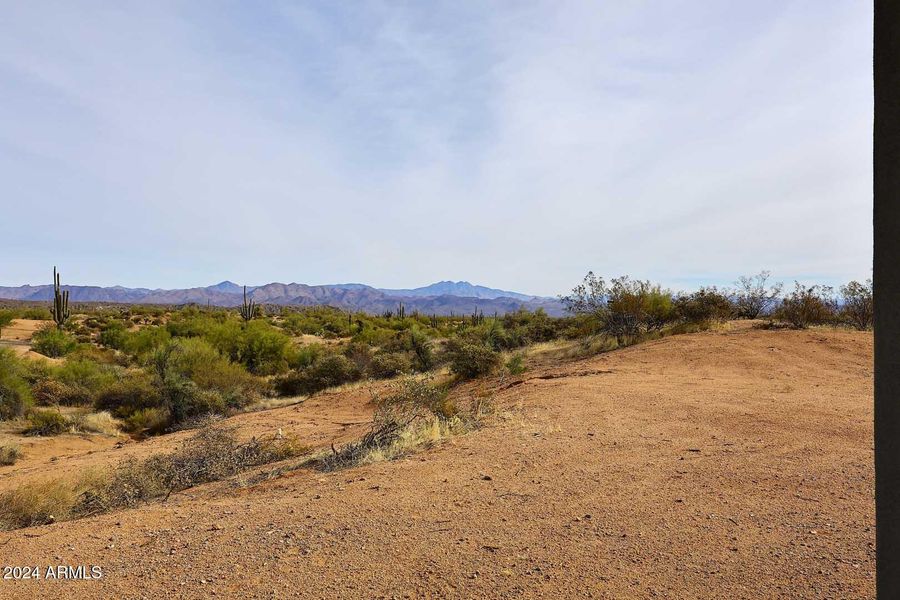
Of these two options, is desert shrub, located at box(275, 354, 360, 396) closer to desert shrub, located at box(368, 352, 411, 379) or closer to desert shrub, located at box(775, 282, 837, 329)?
desert shrub, located at box(368, 352, 411, 379)

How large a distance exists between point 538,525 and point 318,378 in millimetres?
17325

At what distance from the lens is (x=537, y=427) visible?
927cm

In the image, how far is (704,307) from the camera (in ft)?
77.2

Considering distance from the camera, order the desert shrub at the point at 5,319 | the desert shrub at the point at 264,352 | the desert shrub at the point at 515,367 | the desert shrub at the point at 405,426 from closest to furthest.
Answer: the desert shrub at the point at 405,426 < the desert shrub at the point at 515,367 < the desert shrub at the point at 264,352 < the desert shrub at the point at 5,319

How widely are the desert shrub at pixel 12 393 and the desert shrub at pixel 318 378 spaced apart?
7.84 metres

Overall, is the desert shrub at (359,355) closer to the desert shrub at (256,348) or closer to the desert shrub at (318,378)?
the desert shrub at (318,378)

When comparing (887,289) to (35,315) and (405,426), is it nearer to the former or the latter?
(405,426)

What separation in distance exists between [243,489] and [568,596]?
5.17 meters

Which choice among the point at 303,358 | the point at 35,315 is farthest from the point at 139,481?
the point at 35,315

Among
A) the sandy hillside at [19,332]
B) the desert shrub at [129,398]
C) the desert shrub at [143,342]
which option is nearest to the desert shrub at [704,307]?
the desert shrub at [129,398]

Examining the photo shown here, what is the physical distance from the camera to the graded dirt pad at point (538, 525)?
403 cm

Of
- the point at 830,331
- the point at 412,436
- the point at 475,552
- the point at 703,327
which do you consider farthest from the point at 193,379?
the point at 830,331

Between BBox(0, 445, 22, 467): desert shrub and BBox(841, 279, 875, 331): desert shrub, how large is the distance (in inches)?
1104

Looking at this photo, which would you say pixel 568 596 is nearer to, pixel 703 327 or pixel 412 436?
pixel 412 436
